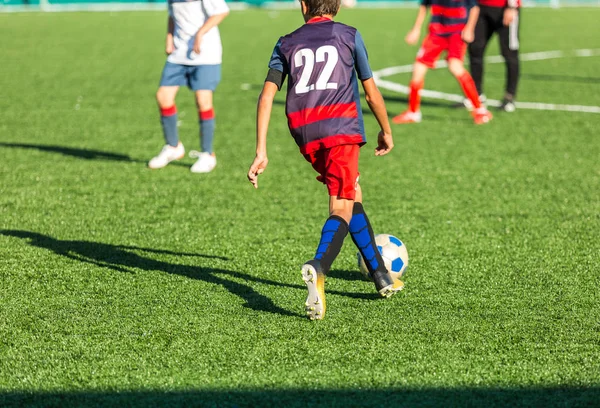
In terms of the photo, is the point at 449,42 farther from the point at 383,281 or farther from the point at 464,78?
the point at 383,281

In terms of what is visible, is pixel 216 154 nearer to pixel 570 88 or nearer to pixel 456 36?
pixel 456 36

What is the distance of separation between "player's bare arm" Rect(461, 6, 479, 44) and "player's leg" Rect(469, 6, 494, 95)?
26.2 inches

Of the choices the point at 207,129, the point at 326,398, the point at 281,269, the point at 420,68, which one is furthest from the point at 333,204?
the point at 420,68

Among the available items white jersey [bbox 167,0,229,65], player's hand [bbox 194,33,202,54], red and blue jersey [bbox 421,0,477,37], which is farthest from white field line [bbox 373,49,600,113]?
player's hand [bbox 194,33,202,54]

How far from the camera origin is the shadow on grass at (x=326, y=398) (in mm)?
3330

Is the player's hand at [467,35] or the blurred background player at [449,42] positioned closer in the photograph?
the blurred background player at [449,42]

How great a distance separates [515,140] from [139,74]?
7077 mm

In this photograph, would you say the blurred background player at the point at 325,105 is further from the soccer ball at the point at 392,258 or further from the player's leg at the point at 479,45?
the player's leg at the point at 479,45

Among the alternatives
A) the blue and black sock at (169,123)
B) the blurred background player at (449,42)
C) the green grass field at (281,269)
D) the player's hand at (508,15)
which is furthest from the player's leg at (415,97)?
the blue and black sock at (169,123)

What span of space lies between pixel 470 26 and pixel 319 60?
619 cm

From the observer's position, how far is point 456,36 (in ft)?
32.0

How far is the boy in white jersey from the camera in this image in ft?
24.3

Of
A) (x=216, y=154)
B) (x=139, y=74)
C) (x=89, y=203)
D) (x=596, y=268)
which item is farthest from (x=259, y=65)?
(x=596, y=268)

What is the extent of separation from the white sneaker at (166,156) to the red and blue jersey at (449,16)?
362 cm
